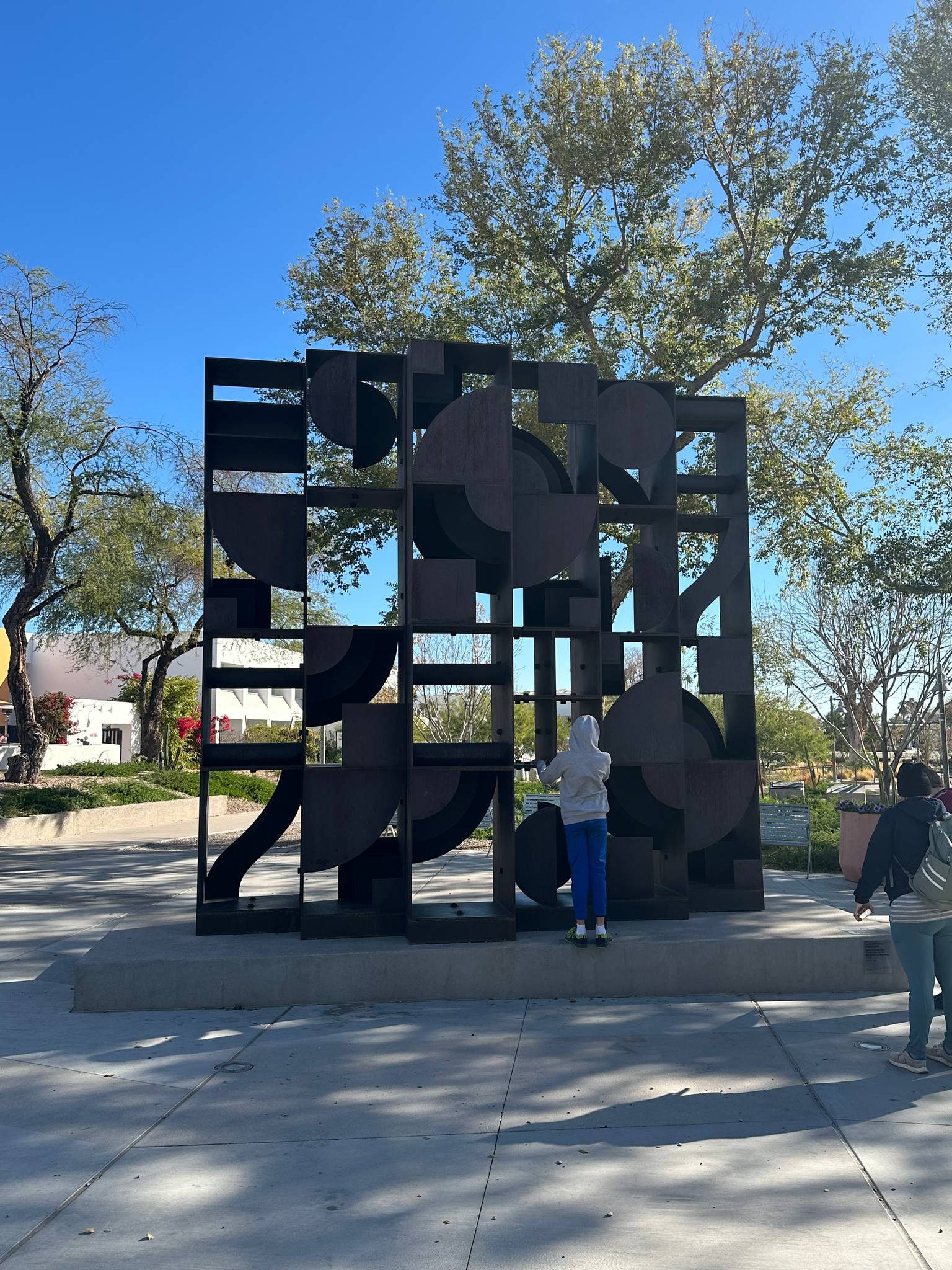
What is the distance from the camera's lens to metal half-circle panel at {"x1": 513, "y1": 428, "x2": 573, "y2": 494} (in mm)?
8633

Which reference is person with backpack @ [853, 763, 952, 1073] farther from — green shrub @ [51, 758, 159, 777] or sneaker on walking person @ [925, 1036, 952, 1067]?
green shrub @ [51, 758, 159, 777]

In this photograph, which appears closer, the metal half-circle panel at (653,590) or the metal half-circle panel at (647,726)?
the metal half-circle panel at (647,726)

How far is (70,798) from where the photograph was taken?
21.6 metres

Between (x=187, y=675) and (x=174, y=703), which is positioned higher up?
(x=187, y=675)

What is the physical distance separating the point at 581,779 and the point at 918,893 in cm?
253

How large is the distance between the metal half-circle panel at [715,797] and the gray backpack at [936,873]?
3.09m

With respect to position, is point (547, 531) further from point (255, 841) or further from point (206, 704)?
point (255, 841)

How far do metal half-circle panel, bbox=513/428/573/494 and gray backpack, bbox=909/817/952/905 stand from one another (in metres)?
4.15

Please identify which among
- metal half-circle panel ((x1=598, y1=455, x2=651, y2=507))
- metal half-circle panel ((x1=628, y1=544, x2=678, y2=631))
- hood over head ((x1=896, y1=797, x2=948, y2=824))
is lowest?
hood over head ((x1=896, y1=797, x2=948, y2=824))

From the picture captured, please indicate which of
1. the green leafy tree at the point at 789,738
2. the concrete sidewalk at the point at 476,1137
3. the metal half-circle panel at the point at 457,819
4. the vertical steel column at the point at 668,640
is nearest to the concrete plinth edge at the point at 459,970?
the concrete sidewalk at the point at 476,1137

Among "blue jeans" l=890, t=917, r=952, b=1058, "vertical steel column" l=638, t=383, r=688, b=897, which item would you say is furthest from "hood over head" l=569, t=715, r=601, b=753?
"blue jeans" l=890, t=917, r=952, b=1058

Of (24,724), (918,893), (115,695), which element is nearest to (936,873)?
(918,893)

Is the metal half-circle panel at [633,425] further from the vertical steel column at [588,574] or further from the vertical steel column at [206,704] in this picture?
the vertical steel column at [206,704]

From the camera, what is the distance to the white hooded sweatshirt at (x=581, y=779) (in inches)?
296
